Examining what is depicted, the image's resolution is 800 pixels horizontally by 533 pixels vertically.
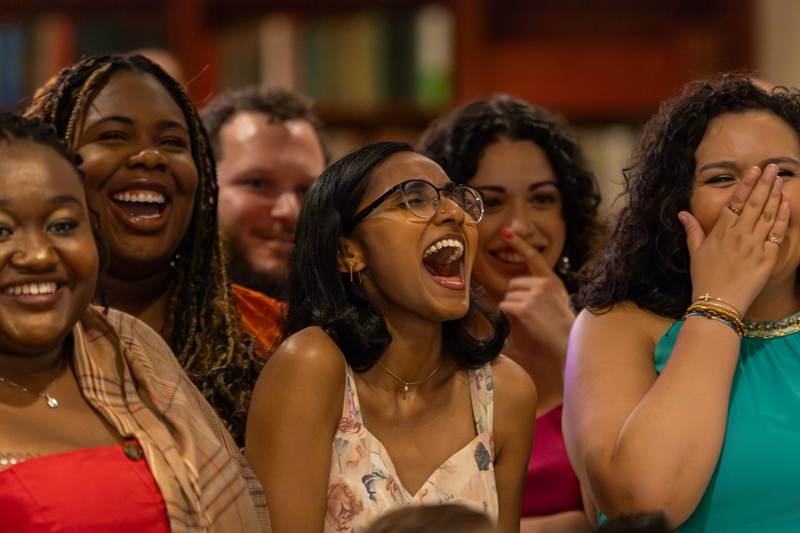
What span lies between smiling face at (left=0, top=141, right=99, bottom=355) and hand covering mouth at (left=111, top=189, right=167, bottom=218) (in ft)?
1.90

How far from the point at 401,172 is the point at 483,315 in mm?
350

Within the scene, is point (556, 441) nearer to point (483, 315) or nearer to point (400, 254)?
point (483, 315)

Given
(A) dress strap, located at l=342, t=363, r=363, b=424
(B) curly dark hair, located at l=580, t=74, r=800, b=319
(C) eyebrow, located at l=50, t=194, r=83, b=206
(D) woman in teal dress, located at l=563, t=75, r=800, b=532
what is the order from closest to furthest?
(C) eyebrow, located at l=50, t=194, r=83, b=206, (D) woman in teal dress, located at l=563, t=75, r=800, b=532, (A) dress strap, located at l=342, t=363, r=363, b=424, (B) curly dark hair, located at l=580, t=74, r=800, b=319

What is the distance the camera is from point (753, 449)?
1.54 metres

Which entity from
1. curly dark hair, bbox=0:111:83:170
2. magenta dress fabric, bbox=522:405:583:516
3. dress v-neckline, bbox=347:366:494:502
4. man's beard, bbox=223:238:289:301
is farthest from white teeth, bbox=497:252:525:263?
curly dark hair, bbox=0:111:83:170

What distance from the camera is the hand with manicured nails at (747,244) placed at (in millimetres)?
1596

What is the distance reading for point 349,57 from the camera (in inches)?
150

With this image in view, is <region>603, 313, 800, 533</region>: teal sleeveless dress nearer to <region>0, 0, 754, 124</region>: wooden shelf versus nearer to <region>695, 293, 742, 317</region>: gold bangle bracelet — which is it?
<region>695, 293, 742, 317</region>: gold bangle bracelet

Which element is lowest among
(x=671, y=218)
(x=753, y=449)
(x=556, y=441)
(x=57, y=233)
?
(x=556, y=441)

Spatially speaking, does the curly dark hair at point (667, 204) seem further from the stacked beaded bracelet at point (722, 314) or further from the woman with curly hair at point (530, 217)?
the woman with curly hair at point (530, 217)

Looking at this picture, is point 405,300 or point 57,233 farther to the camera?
point 405,300

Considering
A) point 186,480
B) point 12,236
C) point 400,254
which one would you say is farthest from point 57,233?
point 400,254

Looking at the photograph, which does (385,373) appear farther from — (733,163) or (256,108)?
(256,108)

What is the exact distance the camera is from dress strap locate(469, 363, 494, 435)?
1713 millimetres
